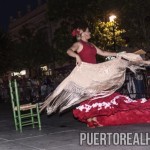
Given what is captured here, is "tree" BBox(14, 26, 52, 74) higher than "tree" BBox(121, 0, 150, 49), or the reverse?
"tree" BBox(121, 0, 150, 49)

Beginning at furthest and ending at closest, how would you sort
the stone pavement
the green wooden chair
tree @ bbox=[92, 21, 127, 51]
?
tree @ bbox=[92, 21, 127, 51] → the green wooden chair → the stone pavement

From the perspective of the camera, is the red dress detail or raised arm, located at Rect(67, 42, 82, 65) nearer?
raised arm, located at Rect(67, 42, 82, 65)

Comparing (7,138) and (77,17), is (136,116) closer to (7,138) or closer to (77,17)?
(7,138)

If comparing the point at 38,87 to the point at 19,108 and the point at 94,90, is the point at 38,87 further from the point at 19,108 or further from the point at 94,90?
the point at 94,90

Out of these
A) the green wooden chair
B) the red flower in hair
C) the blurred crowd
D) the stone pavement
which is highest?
the red flower in hair

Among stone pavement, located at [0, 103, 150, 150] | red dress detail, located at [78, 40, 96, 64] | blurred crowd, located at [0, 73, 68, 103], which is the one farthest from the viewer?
blurred crowd, located at [0, 73, 68, 103]

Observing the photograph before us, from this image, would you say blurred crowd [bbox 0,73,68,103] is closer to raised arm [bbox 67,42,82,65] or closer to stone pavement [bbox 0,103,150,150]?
stone pavement [bbox 0,103,150,150]

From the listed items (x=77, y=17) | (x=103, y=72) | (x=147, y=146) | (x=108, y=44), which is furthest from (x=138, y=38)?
(x=147, y=146)

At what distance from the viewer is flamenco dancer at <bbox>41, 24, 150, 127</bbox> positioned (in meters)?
6.65

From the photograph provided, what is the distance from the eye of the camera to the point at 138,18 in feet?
65.3

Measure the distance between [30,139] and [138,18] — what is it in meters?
14.7

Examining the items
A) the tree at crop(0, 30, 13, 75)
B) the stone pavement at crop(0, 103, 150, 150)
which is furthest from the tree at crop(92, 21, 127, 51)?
the stone pavement at crop(0, 103, 150, 150)

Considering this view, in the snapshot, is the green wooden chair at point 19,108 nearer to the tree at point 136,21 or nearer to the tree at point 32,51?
the tree at point 136,21

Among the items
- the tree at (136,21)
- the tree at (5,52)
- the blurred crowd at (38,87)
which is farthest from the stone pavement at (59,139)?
the tree at (5,52)
